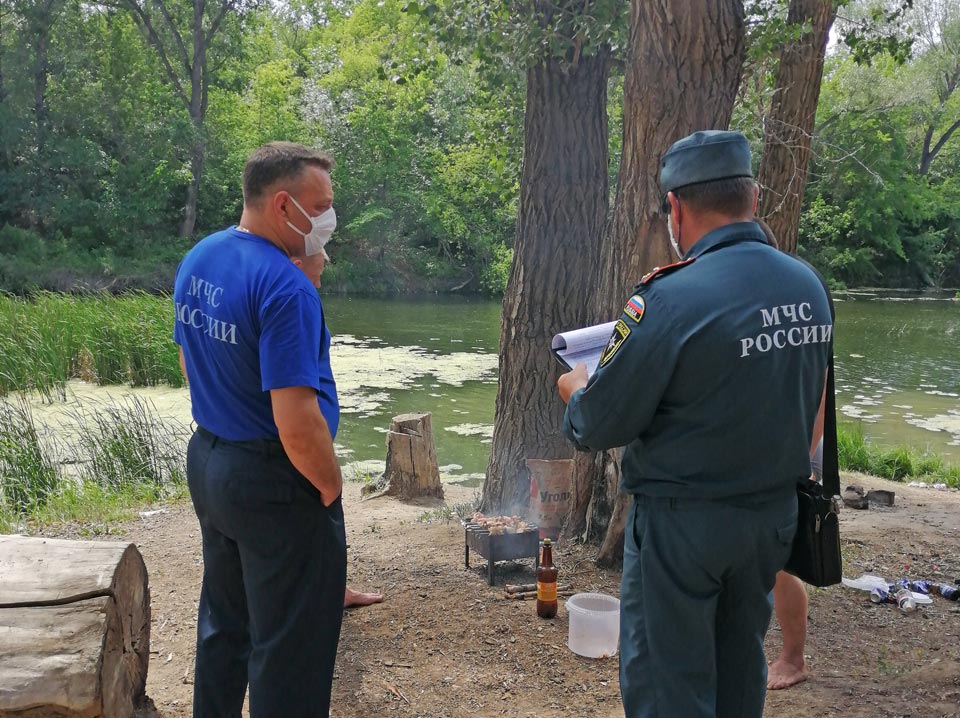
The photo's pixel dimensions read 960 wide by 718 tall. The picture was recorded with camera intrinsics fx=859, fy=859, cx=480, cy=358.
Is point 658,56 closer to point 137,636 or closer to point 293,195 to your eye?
point 293,195

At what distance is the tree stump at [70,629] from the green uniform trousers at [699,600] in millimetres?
1631

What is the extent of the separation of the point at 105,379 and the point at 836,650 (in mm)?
9298

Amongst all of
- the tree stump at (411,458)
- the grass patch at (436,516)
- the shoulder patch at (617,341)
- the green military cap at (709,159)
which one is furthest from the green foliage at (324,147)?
the shoulder patch at (617,341)

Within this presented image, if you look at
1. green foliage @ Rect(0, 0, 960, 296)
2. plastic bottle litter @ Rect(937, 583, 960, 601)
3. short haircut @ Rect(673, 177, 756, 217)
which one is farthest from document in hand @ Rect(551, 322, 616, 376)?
green foliage @ Rect(0, 0, 960, 296)

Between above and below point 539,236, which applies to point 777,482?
below

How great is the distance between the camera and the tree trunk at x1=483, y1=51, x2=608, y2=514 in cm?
548

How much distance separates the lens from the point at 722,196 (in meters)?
2.02

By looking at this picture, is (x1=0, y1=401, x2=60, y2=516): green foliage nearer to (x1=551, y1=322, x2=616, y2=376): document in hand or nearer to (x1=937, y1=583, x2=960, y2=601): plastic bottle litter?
(x1=551, y1=322, x2=616, y2=376): document in hand

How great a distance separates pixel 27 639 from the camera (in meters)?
2.57

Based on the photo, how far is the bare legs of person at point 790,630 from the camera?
3.09 m

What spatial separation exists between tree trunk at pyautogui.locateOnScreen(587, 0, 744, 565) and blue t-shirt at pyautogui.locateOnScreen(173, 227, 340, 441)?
2076 millimetres

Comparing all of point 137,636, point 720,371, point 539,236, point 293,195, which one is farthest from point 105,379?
point 720,371

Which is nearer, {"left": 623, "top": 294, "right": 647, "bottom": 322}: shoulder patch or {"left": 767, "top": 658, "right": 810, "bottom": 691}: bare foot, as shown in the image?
{"left": 623, "top": 294, "right": 647, "bottom": 322}: shoulder patch

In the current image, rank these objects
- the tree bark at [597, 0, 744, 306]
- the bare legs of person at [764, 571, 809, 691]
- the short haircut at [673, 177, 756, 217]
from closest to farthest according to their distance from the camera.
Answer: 1. the short haircut at [673, 177, 756, 217]
2. the bare legs of person at [764, 571, 809, 691]
3. the tree bark at [597, 0, 744, 306]
